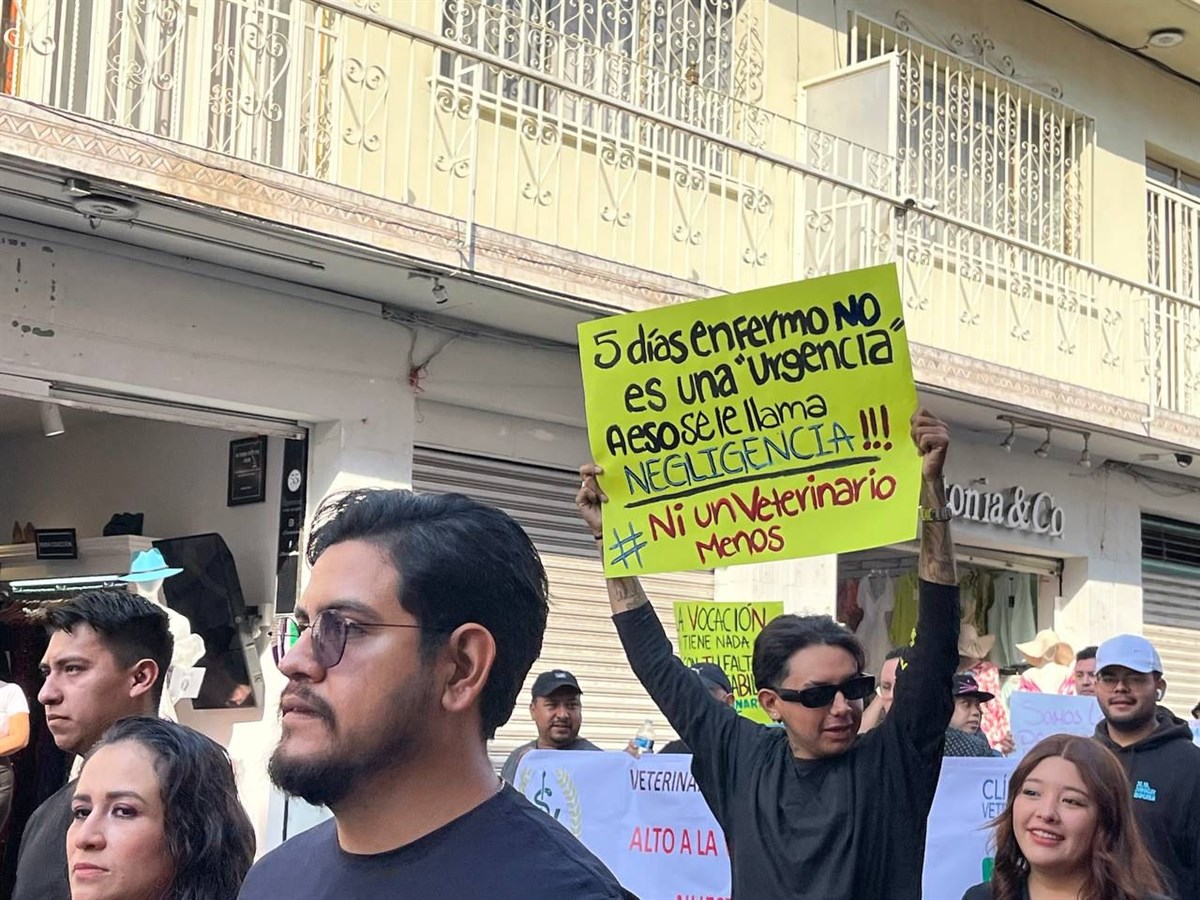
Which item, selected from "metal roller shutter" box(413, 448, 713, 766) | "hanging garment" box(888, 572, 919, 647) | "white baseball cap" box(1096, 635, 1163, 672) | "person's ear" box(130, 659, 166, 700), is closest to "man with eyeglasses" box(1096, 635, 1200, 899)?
"white baseball cap" box(1096, 635, 1163, 672)

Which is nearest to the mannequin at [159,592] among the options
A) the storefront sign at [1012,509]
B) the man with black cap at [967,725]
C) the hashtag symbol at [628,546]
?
the man with black cap at [967,725]

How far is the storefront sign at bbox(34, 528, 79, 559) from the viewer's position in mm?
10578

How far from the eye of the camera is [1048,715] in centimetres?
893

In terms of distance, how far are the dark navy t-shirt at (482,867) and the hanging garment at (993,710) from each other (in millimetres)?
10223

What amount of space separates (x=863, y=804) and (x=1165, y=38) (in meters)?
12.8

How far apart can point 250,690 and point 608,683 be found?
2480mm

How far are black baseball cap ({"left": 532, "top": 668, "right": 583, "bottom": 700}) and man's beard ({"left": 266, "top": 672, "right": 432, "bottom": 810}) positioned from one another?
6.47 metres

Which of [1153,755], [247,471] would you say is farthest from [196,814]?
[247,471]

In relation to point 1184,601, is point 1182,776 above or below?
below

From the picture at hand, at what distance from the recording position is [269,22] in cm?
917

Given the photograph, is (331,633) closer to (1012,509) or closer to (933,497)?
(933,497)

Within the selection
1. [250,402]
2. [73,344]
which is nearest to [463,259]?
[250,402]

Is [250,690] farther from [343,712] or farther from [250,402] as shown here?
[343,712]

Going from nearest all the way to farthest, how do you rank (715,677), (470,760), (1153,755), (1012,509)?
1. (470,760)
2. (1153,755)
3. (715,677)
4. (1012,509)
